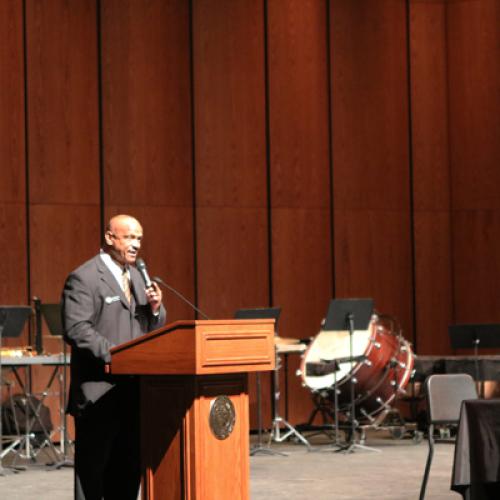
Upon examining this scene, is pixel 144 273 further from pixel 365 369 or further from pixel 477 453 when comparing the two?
pixel 365 369

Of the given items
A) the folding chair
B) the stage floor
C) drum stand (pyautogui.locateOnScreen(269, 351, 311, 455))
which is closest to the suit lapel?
the folding chair

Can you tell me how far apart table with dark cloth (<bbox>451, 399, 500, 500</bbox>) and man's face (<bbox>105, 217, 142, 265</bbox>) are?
5.09 ft

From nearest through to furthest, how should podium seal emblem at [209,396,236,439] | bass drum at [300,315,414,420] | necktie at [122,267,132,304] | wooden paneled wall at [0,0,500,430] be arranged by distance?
1. podium seal emblem at [209,396,236,439]
2. necktie at [122,267,132,304]
3. bass drum at [300,315,414,420]
4. wooden paneled wall at [0,0,500,430]

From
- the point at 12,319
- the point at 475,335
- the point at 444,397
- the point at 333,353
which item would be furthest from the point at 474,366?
the point at 444,397

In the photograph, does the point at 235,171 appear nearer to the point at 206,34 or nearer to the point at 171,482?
the point at 206,34

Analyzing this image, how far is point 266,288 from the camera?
11.1 metres

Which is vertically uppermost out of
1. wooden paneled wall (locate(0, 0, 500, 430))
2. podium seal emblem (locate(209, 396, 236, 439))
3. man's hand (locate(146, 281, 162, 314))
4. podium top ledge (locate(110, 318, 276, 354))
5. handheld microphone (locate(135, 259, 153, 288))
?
wooden paneled wall (locate(0, 0, 500, 430))

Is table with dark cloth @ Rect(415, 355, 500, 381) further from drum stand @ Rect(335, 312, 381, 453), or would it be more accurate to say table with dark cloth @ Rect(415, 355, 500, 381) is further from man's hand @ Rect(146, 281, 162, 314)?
man's hand @ Rect(146, 281, 162, 314)

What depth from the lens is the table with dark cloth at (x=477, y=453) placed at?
15.8 ft

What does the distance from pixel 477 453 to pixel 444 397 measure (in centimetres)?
90

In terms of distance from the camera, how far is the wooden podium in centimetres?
400

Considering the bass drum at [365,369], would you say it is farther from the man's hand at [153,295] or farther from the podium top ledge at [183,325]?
the podium top ledge at [183,325]

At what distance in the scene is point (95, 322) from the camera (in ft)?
14.9

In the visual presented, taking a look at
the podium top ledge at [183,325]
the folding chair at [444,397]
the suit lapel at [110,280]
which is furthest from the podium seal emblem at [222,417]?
the folding chair at [444,397]
